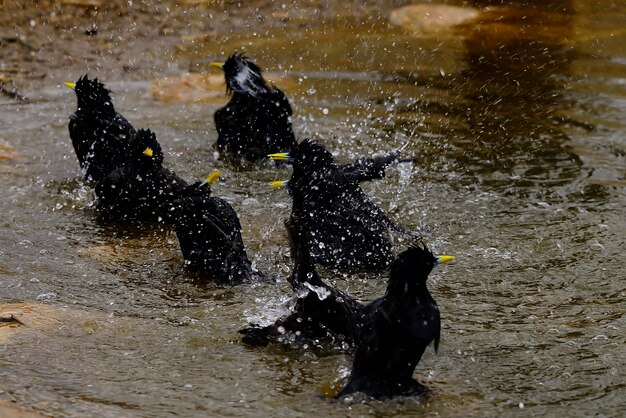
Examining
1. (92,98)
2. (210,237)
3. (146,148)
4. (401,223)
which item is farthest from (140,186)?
(401,223)

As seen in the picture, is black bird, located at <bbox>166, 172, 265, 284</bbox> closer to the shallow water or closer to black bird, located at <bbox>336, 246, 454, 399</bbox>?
the shallow water

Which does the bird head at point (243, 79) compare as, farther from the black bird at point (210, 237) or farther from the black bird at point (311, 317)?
the black bird at point (311, 317)

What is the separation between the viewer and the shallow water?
4367mm

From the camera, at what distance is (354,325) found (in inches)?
188

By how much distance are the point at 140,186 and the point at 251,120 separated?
1.79 metres

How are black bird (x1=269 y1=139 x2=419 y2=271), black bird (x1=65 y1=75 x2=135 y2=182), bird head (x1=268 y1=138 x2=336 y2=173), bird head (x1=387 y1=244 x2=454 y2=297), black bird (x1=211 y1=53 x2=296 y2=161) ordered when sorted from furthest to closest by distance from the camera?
black bird (x1=211 y1=53 x2=296 y2=161) < black bird (x1=65 y1=75 x2=135 y2=182) < bird head (x1=268 y1=138 x2=336 y2=173) < black bird (x1=269 y1=139 x2=419 y2=271) < bird head (x1=387 y1=244 x2=454 y2=297)

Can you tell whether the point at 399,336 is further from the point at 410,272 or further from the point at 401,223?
the point at 401,223

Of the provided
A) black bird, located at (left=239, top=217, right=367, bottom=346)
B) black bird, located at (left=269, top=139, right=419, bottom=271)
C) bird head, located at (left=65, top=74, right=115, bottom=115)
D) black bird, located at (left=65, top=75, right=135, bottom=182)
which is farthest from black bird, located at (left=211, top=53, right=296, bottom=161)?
black bird, located at (left=239, top=217, right=367, bottom=346)

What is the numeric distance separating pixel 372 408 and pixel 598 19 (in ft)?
30.8

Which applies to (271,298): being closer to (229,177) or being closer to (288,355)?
(288,355)

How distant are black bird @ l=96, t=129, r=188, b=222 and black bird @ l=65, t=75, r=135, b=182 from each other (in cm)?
42

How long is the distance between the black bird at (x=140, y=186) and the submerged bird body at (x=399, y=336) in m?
Result: 3.00

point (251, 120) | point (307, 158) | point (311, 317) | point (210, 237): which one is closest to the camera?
point (311, 317)

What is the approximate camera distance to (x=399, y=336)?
4.30 metres
